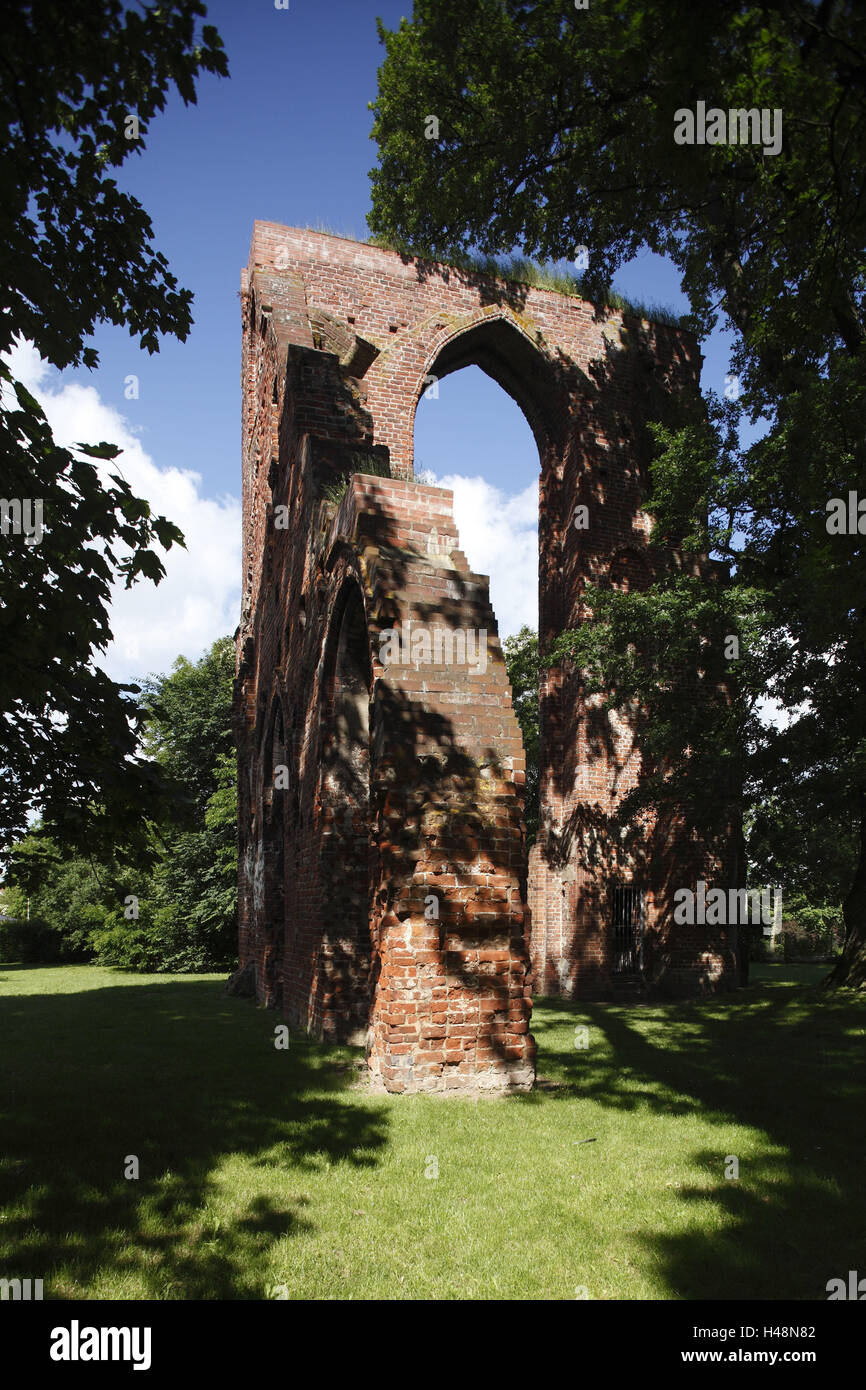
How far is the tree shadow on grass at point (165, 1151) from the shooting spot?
345 centimetres

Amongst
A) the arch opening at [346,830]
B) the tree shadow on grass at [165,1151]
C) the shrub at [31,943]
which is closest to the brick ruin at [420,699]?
the arch opening at [346,830]

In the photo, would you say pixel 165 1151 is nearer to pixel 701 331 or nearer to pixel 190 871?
pixel 701 331

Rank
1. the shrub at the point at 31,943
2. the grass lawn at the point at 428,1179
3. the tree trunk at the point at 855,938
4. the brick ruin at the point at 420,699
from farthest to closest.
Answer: the shrub at the point at 31,943 < the tree trunk at the point at 855,938 < the brick ruin at the point at 420,699 < the grass lawn at the point at 428,1179

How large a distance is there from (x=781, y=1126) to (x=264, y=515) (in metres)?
13.2

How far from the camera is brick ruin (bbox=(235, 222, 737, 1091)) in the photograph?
6.54m

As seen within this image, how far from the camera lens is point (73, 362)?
226 inches

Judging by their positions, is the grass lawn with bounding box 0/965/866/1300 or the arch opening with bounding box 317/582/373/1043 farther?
the arch opening with bounding box 317/582/373/1043

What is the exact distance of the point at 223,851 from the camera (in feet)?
79.8

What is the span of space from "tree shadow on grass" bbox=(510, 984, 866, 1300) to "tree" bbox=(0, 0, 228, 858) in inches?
156

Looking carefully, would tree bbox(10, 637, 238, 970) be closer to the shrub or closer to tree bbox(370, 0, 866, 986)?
the shrub

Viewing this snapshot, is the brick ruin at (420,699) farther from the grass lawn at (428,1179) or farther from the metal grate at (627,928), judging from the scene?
the grass lawn at (428,1179)

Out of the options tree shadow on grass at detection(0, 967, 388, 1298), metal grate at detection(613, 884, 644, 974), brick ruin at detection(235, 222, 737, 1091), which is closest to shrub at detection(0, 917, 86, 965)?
brick ruin at detection(235, 222, 737, 1091)

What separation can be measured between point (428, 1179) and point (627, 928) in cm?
1287

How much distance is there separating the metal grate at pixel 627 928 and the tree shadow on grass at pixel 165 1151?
8616 mm
